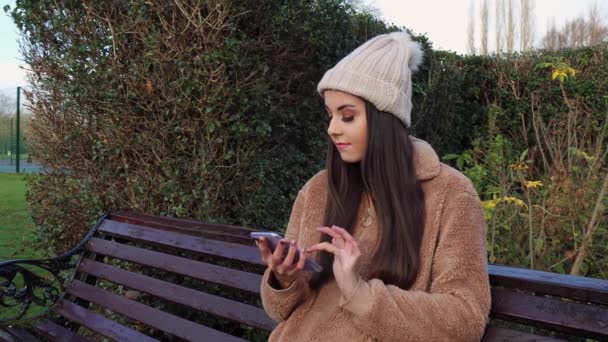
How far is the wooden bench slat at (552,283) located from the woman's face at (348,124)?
1.80 feet

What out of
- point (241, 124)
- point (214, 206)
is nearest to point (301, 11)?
point (241, 124)

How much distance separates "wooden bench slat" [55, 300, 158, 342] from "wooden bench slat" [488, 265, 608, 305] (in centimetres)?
167

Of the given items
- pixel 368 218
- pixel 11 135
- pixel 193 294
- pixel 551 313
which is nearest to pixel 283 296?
pixel 368 218

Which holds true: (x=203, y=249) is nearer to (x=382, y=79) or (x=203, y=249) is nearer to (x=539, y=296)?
(x=382, y=79)

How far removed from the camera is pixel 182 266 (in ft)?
9.16

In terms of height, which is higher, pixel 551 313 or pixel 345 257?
pixel 345 257

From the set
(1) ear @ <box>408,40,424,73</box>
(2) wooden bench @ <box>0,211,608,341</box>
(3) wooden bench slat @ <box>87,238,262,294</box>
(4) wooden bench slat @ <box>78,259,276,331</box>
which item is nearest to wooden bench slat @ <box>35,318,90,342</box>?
(2) wooden bench @ <box>0,211,608,341</box>

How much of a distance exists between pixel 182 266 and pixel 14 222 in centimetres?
707

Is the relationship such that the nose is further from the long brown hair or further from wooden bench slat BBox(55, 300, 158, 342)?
wooden bench slat BBox(55, 300, 158, 342)

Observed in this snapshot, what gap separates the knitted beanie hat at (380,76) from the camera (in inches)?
66.7

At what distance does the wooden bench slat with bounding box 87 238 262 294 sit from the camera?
248 cm

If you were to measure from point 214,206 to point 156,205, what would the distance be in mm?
452

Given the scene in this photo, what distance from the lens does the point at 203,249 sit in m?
2.73

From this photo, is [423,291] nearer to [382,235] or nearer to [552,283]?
[382,235]
